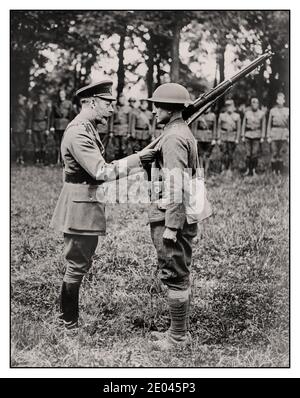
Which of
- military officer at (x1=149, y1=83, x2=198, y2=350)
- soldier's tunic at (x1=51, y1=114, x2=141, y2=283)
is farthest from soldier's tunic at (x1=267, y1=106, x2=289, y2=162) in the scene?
soldier's tunic at (x1=51, y1=114, x2=141, y2=283)

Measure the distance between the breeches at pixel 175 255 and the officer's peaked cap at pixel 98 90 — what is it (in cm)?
131

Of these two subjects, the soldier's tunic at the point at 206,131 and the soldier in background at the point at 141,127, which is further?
the soldier in background at the point at 141,127

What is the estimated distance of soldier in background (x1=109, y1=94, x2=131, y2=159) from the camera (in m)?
7.70

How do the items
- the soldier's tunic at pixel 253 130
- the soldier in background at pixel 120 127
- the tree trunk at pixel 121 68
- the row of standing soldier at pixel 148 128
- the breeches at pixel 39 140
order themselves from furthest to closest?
the soldier's tunic at pixel 253 130 < the soldier in background at pixel 120 127 < the breeches at pixel 39 140 < the row of standing soldier at pixel 148 128 < the tree trunk at pixel 121 68

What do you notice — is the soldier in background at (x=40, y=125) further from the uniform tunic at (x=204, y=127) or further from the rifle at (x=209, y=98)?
the uniform tunic at (x=204, y=127)

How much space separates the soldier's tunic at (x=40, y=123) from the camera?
6.68 m

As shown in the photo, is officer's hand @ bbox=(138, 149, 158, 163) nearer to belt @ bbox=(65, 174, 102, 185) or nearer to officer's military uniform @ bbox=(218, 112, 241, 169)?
belt @ bbox=(65, 174, 102, 185)

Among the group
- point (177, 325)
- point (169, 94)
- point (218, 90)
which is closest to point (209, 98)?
point (218, 90)

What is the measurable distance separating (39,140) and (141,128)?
252 cm

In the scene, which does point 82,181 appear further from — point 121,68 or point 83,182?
point 121,68

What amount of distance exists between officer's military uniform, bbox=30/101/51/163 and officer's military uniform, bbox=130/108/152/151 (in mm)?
1886

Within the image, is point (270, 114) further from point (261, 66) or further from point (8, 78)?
point (8, 78)

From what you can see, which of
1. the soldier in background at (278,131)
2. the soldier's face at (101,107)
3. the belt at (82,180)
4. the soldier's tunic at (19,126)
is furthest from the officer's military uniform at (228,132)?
the belt at (82,180)

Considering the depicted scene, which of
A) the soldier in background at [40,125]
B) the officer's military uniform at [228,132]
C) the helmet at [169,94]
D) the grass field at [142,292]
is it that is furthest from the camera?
the officer's military uniform at [228,132]
